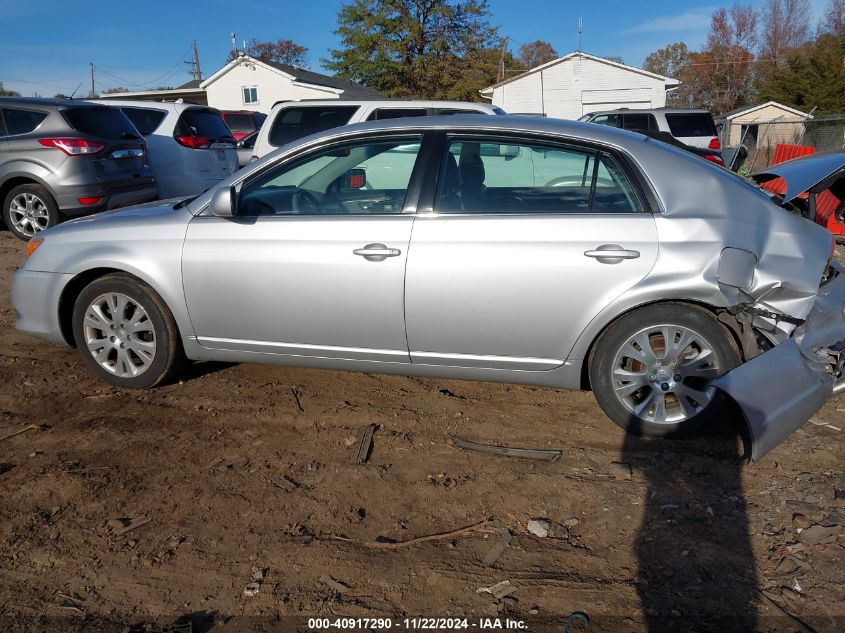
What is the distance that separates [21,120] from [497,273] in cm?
796

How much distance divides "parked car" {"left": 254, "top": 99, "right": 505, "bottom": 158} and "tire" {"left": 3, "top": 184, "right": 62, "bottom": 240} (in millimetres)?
2683

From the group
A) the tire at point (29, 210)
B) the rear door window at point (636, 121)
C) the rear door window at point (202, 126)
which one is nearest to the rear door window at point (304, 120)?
the rear door window at point (202, 126)

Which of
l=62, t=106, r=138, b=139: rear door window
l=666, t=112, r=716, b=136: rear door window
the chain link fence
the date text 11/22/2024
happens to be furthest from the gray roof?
the date text 11/22/2024

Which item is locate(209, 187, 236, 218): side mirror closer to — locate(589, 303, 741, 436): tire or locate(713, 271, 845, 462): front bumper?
locate(589, 303, 741, 436): tire

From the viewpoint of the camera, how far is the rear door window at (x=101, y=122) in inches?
356

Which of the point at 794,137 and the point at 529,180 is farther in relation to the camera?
the point at 794,137

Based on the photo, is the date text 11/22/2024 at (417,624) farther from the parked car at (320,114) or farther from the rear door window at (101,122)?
the rear door window at (101,122)

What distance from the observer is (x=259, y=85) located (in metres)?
38.6

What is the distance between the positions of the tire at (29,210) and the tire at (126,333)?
5.16 m

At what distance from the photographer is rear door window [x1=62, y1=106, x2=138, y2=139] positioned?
904 centimetres

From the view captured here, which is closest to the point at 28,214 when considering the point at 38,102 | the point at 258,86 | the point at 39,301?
the point at 38,102

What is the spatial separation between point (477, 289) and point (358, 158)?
1210 millimetres

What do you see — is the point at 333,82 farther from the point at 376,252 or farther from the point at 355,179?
the point at 376,252

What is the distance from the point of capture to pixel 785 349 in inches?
142
